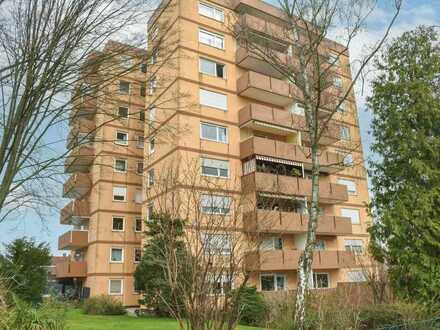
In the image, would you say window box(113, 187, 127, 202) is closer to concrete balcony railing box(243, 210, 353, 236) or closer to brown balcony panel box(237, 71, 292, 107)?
brown balcony panel box(237, 71, 292, 107)

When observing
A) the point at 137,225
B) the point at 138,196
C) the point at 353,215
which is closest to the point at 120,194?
the point at 138,196

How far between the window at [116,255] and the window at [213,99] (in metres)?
13.2

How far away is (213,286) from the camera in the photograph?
20.6 feet

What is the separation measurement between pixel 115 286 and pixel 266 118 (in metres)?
16.4

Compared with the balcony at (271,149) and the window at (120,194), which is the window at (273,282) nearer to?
the balcony at (271,149)

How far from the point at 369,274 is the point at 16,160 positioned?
48.1 ft

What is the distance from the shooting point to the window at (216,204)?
748 centimetres

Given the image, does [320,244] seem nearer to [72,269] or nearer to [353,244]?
[353,244]

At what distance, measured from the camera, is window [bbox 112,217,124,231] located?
31050 millimetres

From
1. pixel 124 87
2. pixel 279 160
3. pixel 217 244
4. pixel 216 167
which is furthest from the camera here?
pixel 279 160

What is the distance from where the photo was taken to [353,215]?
32500 mm

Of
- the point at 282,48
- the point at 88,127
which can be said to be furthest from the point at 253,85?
the point at 88,127

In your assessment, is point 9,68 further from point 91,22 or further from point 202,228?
point 202,228

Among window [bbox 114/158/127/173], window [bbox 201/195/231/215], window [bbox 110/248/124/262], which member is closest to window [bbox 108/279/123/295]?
window [bbox 110/248/124/262]
